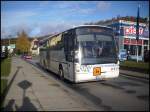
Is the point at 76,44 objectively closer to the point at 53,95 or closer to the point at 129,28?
the point at 53,95

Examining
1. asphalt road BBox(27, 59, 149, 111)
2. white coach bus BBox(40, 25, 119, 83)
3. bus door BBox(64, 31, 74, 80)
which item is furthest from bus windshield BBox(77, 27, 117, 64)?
asphalt road BBox(27, 59, 149, 111)

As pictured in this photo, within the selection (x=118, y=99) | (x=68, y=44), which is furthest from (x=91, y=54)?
(x=118, y=99)

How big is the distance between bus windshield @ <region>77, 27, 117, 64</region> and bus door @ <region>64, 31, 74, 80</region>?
71 centimetres

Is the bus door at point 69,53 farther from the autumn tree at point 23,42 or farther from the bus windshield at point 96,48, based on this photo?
the autumn tree at point 23,42

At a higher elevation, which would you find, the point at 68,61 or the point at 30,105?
the point at 68,61

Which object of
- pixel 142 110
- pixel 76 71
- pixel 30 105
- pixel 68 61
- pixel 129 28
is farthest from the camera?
pixel 129 28

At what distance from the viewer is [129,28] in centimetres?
4778

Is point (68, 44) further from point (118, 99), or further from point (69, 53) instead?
point (118, 99)

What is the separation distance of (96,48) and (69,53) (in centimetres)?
166

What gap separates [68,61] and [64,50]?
1.35 metres

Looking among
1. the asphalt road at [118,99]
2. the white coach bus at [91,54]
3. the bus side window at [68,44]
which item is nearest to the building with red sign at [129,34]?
the bus side window at [68,44]

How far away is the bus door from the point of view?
14.7 meters

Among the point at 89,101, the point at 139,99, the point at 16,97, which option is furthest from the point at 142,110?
the point at 16,97

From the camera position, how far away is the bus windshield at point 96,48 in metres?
14.1
